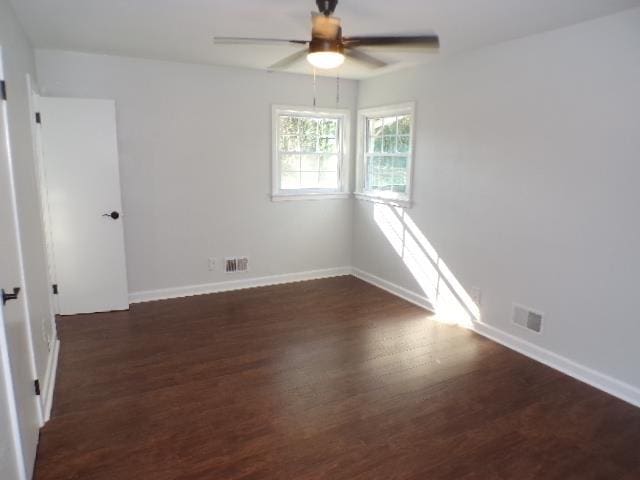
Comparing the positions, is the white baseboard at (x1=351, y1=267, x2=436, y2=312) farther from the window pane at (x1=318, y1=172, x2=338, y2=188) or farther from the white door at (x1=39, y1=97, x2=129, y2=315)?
the white door at (x1=39, y1=97, x2=129, y2=315)

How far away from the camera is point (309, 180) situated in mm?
5293

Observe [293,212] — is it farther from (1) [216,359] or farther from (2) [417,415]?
(2) [417,415]

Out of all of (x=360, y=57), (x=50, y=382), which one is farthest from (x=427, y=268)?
(x=50, y=382)

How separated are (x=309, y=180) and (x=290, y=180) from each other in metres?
0.26

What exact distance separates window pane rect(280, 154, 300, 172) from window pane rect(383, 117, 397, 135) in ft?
3.55

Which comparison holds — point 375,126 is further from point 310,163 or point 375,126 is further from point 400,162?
point 310,163

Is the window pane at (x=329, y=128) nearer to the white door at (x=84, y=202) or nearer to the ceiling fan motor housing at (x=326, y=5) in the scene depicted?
the white door at (x=84, y=202)

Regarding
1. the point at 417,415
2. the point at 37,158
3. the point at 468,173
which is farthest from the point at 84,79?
the point at 417,415

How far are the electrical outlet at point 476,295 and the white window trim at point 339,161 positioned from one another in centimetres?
217

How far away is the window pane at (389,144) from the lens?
4.86 metres

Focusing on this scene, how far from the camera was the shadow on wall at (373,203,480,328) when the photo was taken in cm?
401

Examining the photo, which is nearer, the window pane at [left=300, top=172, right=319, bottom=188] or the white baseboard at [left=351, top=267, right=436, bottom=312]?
the white baseboard at [left=351, top=267, right=436, bottom=312]

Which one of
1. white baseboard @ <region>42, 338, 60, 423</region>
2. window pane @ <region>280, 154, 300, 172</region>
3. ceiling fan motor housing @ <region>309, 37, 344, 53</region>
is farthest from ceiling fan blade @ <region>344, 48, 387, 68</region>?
white baseboard @ <region>42, 338, 60, 423</region>

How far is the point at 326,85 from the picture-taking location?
508cm
